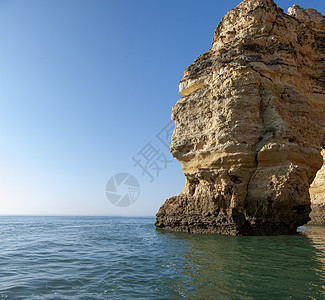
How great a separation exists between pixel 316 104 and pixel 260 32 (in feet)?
21.5

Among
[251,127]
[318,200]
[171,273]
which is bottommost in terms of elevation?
[171,273]

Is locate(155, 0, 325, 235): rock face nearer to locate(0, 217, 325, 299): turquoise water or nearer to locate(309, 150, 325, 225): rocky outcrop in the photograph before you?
locate(0, 217, 325, 299): turquoise water

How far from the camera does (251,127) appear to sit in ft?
48.7

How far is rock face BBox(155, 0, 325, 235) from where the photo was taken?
13.6 metres

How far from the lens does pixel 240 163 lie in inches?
571

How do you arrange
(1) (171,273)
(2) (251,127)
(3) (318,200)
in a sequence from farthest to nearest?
(3) (318,200), (2) (251,127), (1) (171,273)

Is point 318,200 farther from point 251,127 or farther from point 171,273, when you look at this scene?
point 171,273

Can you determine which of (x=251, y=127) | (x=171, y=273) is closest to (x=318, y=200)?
(x=251, y=127)

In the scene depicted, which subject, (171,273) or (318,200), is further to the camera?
(318,200)

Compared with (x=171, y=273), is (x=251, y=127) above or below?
above

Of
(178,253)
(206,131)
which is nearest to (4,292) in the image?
(178,253)

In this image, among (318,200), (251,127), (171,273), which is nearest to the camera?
→ (171,273)

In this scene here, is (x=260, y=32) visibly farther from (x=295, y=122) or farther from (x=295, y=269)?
(x=295, y=269)

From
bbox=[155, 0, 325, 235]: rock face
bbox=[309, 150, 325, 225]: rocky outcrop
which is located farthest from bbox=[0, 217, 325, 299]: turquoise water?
bbox=[309, 150, 325, 225]: rocky outcrop
